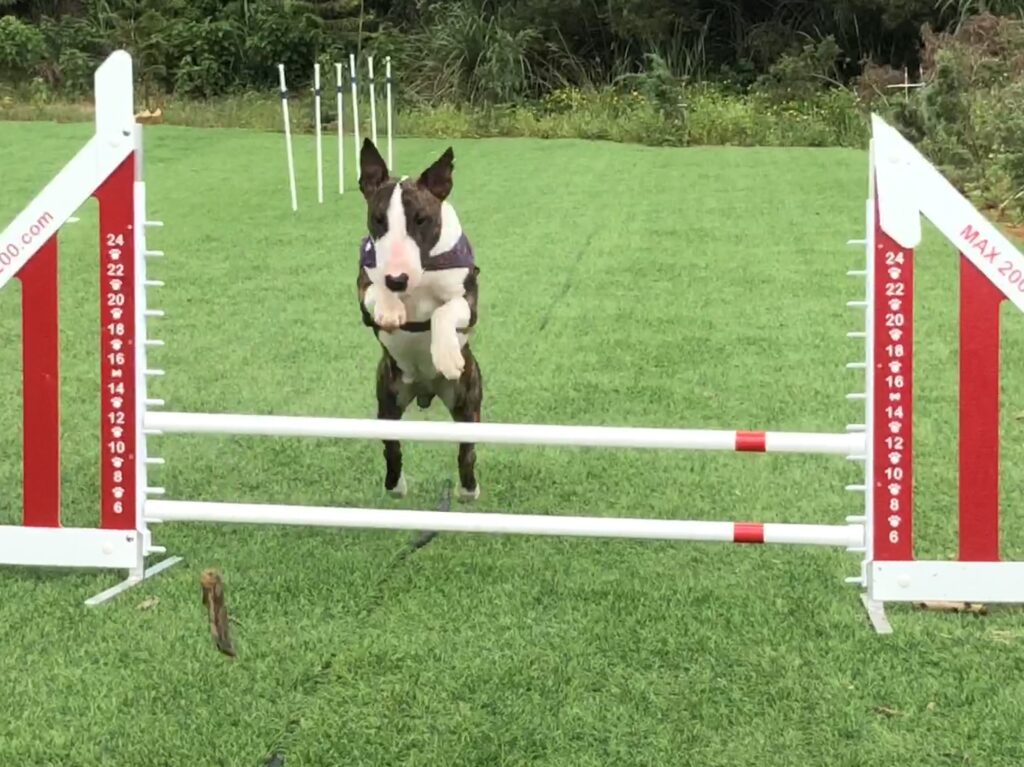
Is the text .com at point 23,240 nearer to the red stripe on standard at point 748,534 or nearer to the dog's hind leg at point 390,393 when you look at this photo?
the dog's hind leg at point 390,393

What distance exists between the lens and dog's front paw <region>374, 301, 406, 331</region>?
293cm

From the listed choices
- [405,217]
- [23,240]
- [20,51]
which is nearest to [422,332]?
[405,217]

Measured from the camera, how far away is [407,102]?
65.8ft

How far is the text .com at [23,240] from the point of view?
2.95 metres

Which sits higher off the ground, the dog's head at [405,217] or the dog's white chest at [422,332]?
the dog's head at [405,217]

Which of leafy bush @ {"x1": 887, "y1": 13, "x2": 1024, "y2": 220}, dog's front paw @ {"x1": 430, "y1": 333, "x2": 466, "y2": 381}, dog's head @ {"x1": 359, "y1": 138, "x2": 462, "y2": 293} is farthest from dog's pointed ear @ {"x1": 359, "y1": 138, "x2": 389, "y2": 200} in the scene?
leafy bush @ {"x1": 887, "y1": 13, "x2": 1024, "y2": 220}

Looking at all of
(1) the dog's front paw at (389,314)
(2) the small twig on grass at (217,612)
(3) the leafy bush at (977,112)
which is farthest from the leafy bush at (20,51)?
(2) the small twig on grass at (217,612)

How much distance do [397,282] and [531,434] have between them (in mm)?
473

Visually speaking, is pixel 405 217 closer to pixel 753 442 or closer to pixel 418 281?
pixel 418 281

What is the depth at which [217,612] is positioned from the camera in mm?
2512

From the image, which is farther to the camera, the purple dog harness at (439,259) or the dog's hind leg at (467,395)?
the dog's hind leg at (467,395)

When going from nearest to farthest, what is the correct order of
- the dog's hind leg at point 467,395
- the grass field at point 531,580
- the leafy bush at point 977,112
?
→ the grass field at point 531,580 → the dog's hind leg at point 467,395 → the leafy bush at point 977,112

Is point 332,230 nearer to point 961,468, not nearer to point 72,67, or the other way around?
point 961,468

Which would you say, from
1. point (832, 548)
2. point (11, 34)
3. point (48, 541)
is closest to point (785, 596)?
point (832, 548)
